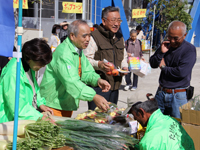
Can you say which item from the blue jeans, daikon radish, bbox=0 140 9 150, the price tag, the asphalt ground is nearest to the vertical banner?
daikon radish, bbox=0 140 9 150

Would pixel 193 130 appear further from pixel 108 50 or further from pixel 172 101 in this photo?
pixel 108 50

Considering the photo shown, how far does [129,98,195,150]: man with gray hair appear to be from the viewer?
7.93 ft

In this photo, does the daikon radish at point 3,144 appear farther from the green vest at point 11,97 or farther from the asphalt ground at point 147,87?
the asphalt ground at point 147,87

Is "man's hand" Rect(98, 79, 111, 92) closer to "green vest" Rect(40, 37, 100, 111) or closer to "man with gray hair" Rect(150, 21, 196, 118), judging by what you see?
"green vest" Rect(40, 37, 100, 111)

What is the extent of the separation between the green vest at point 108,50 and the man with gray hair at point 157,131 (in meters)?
1.16

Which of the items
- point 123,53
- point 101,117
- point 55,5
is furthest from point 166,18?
point 101,117

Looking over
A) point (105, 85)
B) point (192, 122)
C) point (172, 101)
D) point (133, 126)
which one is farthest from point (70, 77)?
point (172, 101)

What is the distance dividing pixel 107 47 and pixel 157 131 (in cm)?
183

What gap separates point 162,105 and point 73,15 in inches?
405

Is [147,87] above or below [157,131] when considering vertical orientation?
below

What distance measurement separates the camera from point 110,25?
3.93 metres

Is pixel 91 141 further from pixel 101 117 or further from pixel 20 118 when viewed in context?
pixel 101 117

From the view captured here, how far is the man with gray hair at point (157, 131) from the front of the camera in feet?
7.93

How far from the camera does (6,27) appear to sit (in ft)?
5.43
